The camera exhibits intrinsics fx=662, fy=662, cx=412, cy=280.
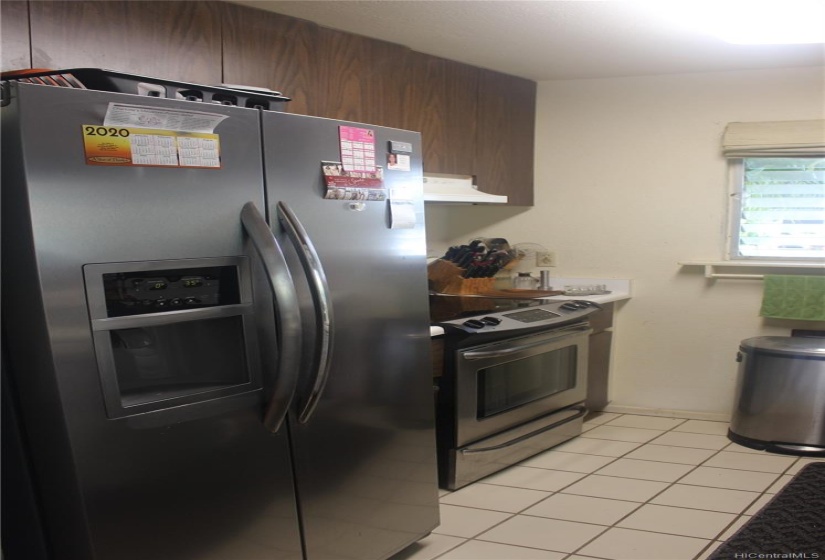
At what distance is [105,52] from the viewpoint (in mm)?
1944

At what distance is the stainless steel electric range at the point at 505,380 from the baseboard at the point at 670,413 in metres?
0.57

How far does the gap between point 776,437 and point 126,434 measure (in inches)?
121

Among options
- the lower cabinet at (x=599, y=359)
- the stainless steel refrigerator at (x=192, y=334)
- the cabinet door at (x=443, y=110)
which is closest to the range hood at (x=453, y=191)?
the cabinet door at (x=443, y=110)

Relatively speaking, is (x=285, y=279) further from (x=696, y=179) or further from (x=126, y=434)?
(x=696, y=179)

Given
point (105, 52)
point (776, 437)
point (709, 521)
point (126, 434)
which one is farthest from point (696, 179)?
point (126, 434)

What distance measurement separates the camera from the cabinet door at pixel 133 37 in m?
1.82

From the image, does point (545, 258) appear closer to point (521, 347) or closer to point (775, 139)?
point (521, 347)

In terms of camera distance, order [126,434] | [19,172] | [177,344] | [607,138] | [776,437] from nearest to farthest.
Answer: [19,172], [126,434], [177,344], [776,437], [607,138]

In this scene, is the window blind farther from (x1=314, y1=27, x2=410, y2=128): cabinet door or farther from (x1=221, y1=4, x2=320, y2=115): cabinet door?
(x1=221, y1=4, x2=320, y2=115): cabinet door

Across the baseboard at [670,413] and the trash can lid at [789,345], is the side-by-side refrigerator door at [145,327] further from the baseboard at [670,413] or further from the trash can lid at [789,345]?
the baseboard at [670,413]

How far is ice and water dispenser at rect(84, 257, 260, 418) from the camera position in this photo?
4.71 ft

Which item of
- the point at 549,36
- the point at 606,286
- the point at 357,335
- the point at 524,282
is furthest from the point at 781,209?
the point at 357,335

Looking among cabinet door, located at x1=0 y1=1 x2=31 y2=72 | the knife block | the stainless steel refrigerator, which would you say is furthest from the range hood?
cabinet door, located at x1=0 y1=1 x2=31 y2=72

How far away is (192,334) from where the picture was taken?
1608 mm
